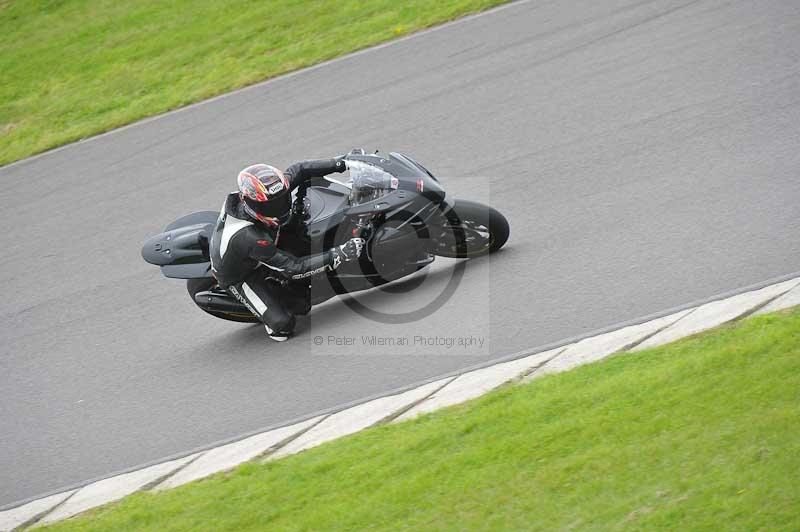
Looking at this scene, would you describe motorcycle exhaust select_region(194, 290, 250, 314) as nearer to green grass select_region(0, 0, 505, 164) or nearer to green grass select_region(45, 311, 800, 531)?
green grass select_region(45, 311, 800, 531)

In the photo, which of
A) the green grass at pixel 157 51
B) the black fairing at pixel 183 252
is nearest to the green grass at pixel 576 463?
the black fairing at pixel 183 252

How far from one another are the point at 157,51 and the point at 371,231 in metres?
10.5

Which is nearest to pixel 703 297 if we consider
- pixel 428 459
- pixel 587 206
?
pixel 587 206

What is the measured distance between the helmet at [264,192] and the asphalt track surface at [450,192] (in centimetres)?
117

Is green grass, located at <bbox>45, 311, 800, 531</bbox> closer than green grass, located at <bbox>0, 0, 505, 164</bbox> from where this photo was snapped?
Yes

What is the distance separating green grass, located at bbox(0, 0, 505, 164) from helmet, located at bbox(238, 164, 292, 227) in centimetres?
709

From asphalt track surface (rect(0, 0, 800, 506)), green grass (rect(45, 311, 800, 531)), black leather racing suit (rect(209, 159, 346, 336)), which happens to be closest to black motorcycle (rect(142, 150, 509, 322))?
black leather racing suit (rect(209, 159, 346, 336))

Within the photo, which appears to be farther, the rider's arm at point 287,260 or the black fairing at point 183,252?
the black fairing at point 183,252

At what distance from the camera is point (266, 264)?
25.8 ft

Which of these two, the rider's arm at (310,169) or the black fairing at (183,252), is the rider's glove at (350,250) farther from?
the black fairing at (183,252)

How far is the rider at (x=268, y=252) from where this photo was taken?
24.9 ft

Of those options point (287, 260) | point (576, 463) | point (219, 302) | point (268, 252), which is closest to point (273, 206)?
point (268, 252)

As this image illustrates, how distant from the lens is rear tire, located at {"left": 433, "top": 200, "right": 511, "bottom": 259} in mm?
7996

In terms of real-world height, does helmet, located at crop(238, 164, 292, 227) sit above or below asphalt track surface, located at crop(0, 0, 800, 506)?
above
